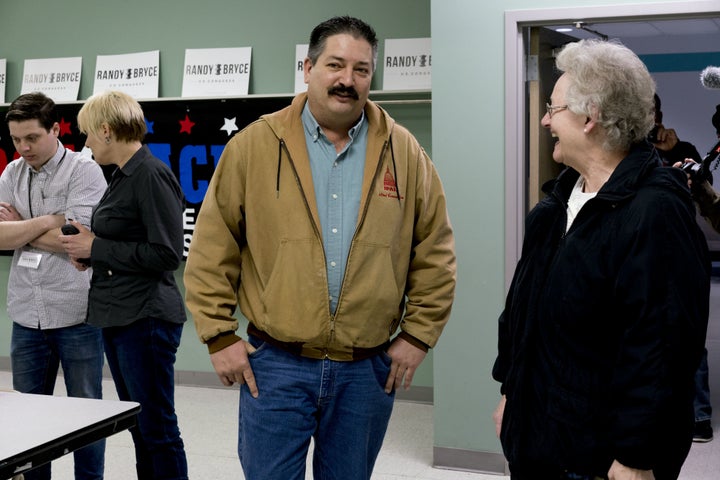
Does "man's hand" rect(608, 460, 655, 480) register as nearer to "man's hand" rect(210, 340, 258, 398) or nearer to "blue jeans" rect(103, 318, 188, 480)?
"man's hand" rect(210, 340, 258, 398)

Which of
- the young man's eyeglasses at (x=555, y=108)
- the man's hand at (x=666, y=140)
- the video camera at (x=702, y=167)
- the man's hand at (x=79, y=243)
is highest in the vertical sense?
the man's hand at (x=666, y=140)

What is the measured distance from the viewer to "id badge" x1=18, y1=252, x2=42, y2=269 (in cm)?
304

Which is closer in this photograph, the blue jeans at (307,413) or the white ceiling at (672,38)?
the blue jeans at (307,413)

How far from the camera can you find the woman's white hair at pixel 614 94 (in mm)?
1696

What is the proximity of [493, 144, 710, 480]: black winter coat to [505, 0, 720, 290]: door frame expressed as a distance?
1753 millimetres

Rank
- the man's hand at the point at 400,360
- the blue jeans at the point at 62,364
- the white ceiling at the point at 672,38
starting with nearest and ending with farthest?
1. the man's hand at the point at 400,360
2. the blue jeans at the point at 62,364
3. the white ceiling at the point at 672,38

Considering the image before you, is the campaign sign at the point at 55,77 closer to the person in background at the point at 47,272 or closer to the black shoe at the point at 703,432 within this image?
the person in background at the point at 47,272

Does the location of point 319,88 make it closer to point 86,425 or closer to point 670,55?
point 86,425

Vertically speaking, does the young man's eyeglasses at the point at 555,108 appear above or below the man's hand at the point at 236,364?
above

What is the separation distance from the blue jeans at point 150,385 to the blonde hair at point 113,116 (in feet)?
2.17

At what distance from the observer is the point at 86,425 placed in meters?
1.90

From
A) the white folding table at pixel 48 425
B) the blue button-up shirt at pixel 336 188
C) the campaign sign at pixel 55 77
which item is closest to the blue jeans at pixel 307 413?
the blue button-up shirt at pixel 336 188

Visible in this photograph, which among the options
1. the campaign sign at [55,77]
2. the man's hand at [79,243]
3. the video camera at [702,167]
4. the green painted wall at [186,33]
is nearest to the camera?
the man's hand at [79,243]

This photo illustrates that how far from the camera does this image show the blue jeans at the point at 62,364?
2.97 meters
